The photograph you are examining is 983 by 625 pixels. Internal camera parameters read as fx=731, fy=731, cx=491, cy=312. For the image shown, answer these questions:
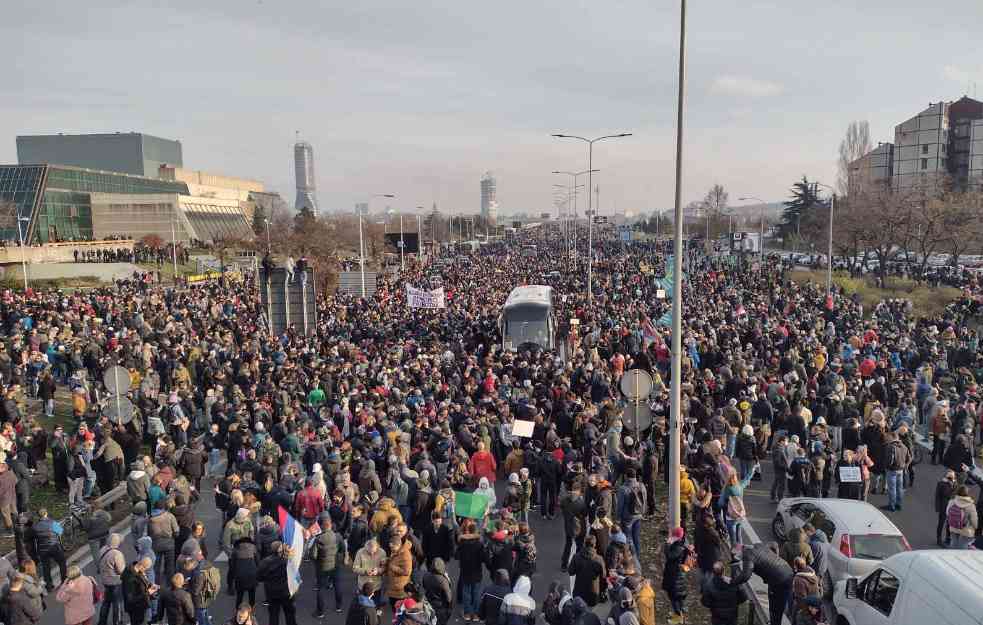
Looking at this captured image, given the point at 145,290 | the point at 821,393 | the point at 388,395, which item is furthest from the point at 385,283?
the point at 821,393

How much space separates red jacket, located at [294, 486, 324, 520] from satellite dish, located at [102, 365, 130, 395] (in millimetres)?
4940

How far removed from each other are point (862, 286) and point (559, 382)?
3464cm

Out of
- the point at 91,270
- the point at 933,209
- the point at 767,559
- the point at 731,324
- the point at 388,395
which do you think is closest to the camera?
the point at 767,559

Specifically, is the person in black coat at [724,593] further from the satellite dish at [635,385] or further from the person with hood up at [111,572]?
the person with hood up at [111,572]

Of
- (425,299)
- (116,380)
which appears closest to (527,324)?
(425,299)

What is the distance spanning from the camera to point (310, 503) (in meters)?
10.5

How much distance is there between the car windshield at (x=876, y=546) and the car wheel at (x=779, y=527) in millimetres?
1893

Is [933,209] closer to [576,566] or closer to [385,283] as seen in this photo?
[385,283]

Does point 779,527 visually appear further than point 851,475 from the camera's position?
No

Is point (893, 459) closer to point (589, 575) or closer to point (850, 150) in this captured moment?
point (589, 575)

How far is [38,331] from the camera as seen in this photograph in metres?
22.2

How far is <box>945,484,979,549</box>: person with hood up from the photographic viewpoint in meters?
10.4

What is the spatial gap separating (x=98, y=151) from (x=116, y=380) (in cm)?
12476

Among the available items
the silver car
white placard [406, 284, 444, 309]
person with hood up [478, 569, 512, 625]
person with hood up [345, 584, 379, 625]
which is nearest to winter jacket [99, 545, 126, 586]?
person with hood up [345, 584, 379, 625]
